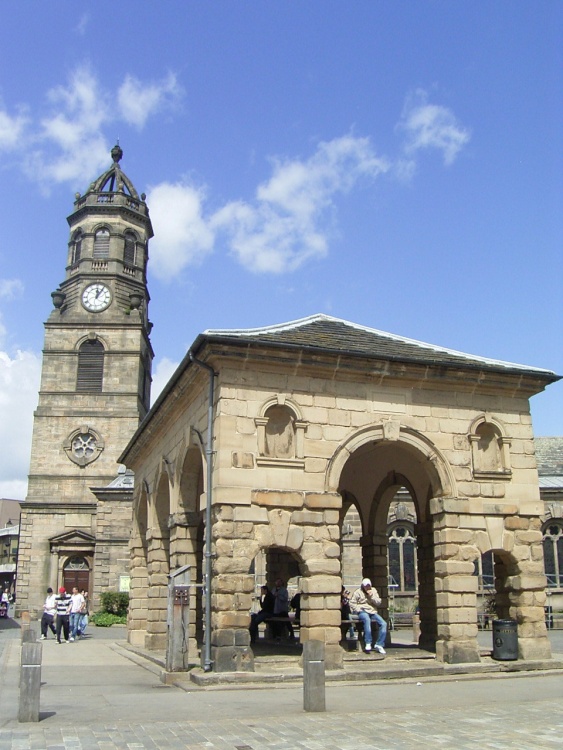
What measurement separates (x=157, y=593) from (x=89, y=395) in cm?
2719

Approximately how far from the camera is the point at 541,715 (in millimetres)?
9523

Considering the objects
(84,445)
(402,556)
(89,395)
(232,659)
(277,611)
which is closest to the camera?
(232,659)

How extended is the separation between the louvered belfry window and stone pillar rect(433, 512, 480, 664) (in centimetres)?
3325

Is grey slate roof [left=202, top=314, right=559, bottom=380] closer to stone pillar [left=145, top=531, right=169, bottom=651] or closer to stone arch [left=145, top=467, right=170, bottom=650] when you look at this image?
stone arch [left=145, top=467, right=170, bottom=650]

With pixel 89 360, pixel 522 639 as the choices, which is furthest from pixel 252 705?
pixel 89 360

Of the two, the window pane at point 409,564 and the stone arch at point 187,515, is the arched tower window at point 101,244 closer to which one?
the window pane at point 409,564

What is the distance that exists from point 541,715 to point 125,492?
3007 centimetres

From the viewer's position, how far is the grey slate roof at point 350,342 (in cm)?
1418

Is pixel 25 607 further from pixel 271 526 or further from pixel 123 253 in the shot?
pixel 271 526

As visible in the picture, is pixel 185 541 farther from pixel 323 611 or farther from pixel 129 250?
pixel 129 250

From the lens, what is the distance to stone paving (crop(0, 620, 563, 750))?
26.0 ft

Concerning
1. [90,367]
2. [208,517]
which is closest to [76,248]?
[90,367]

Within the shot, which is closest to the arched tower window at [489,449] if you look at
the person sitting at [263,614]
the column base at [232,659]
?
the column base at [232,659]

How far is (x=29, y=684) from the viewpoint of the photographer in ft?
30.4
